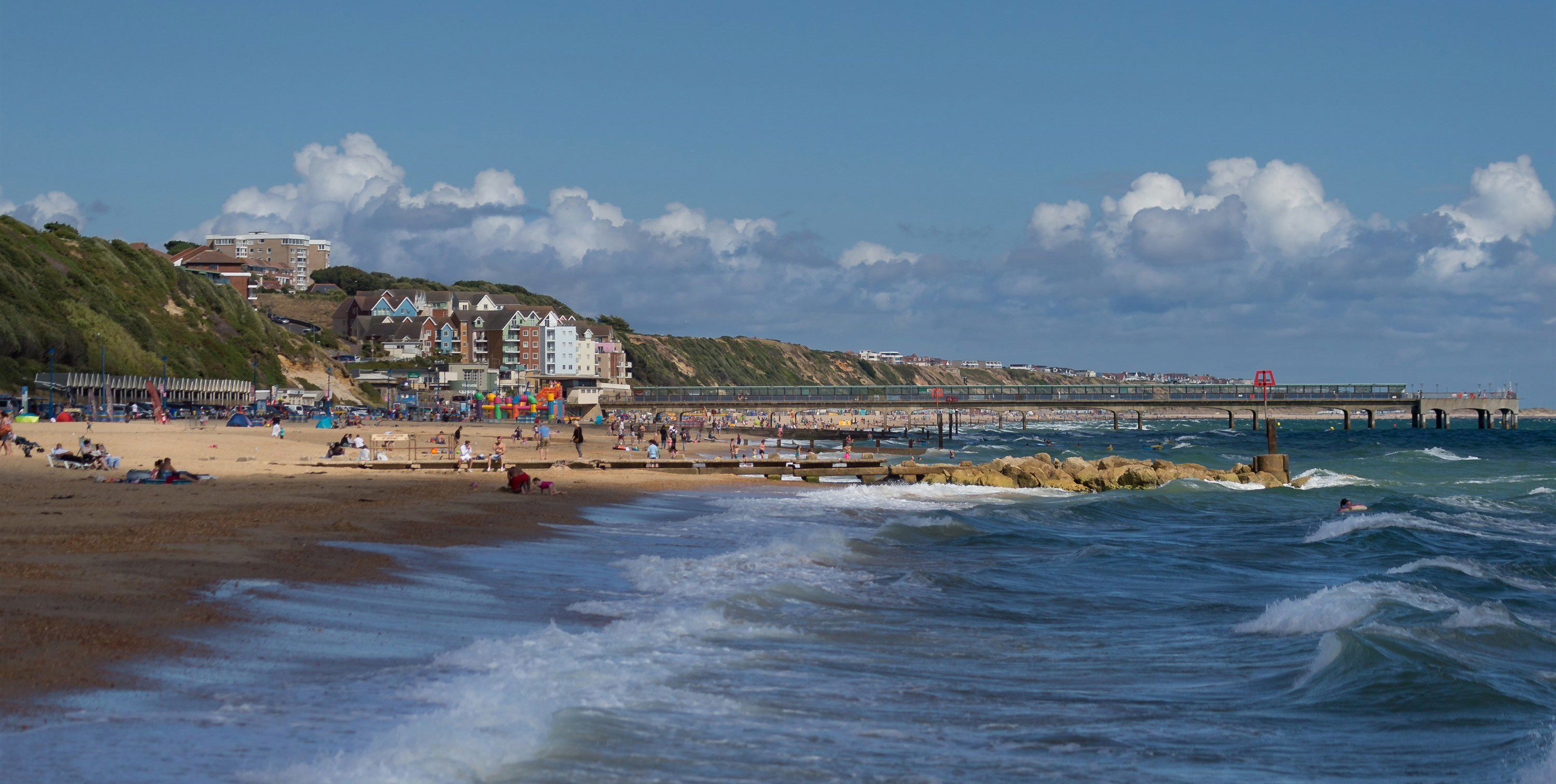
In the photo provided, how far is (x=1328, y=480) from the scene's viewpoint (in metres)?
38.1

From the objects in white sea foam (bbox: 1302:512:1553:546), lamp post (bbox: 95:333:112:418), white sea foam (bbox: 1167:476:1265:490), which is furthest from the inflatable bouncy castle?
white sea foam (bbox: 1302:512:1553:546)

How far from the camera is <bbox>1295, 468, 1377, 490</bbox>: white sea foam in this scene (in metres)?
35.8

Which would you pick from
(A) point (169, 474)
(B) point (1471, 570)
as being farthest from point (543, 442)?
(B) point (1471, 570)

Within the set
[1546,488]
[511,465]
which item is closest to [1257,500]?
[1546,488]

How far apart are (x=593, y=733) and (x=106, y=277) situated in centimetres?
8236

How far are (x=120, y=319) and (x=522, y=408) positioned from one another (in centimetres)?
2750

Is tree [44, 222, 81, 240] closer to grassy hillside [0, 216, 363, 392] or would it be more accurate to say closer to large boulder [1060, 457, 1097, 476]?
grassy hillside [0, 216, 363, 392]

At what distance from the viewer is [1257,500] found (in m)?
30.3

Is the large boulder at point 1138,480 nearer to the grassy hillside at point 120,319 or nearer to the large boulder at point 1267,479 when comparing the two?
the large boulder at point 1267,479

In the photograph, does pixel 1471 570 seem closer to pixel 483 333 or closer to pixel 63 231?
pixel 63 231

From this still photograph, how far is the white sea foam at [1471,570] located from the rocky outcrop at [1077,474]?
626 inches

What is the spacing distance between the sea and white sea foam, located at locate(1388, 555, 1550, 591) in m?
0.08

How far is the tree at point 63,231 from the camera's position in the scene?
8231 cm

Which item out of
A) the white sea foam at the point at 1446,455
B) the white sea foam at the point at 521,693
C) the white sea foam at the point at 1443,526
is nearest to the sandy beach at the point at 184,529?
the white sea foam at the point at 521,693
